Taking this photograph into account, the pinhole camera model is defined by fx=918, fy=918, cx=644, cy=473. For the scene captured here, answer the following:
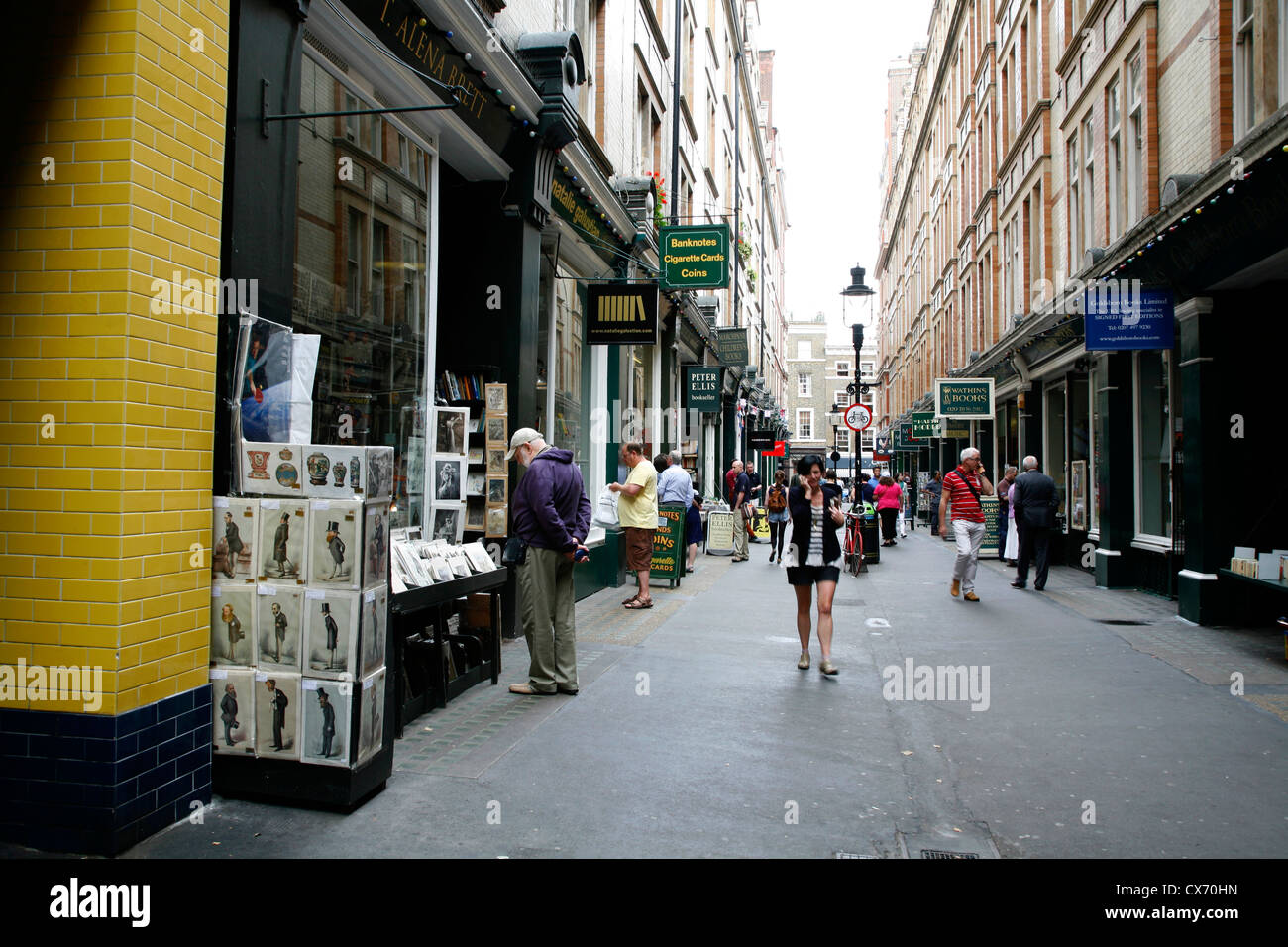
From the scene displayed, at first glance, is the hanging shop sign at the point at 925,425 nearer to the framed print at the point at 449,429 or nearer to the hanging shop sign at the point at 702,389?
the hanging shop sign at the point at 702,389

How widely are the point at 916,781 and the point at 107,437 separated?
4.28 meters

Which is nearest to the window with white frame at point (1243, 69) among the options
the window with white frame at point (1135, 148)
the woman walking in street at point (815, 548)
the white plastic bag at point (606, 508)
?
the window with white frame at point (1135, 148)

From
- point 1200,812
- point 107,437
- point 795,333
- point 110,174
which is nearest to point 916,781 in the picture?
point 1200,812

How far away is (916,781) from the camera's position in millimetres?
5004

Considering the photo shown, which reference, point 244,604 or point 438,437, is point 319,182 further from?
point 244,604

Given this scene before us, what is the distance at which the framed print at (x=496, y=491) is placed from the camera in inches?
324

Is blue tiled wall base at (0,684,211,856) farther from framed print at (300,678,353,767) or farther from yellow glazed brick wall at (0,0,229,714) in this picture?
framed print at (300,678,353,767)

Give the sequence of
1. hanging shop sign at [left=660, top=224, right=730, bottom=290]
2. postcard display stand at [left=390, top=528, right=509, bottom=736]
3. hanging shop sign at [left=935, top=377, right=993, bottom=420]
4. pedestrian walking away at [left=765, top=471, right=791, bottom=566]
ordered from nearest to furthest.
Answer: postcard display stand at [left=390, top=528, right=509, bottom=736]
hanging shop sign at [left=660, top=224, right=730, bottom=290]
pedestrian walking away at [left=765, top=471, right=791, bottom=566]
hanging shop sign at [left=935, top=377, right=993, bottom=420]

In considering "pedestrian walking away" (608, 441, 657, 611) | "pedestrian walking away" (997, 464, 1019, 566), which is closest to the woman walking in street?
"pedestrian walking away" (608, 441, 657, 611)

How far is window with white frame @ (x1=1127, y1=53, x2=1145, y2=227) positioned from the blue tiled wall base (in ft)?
44.7

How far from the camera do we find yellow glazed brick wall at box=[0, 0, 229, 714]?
12.1 ft

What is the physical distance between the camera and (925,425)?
93.1 ft

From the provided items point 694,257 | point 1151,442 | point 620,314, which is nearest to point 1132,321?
point 1151,442
